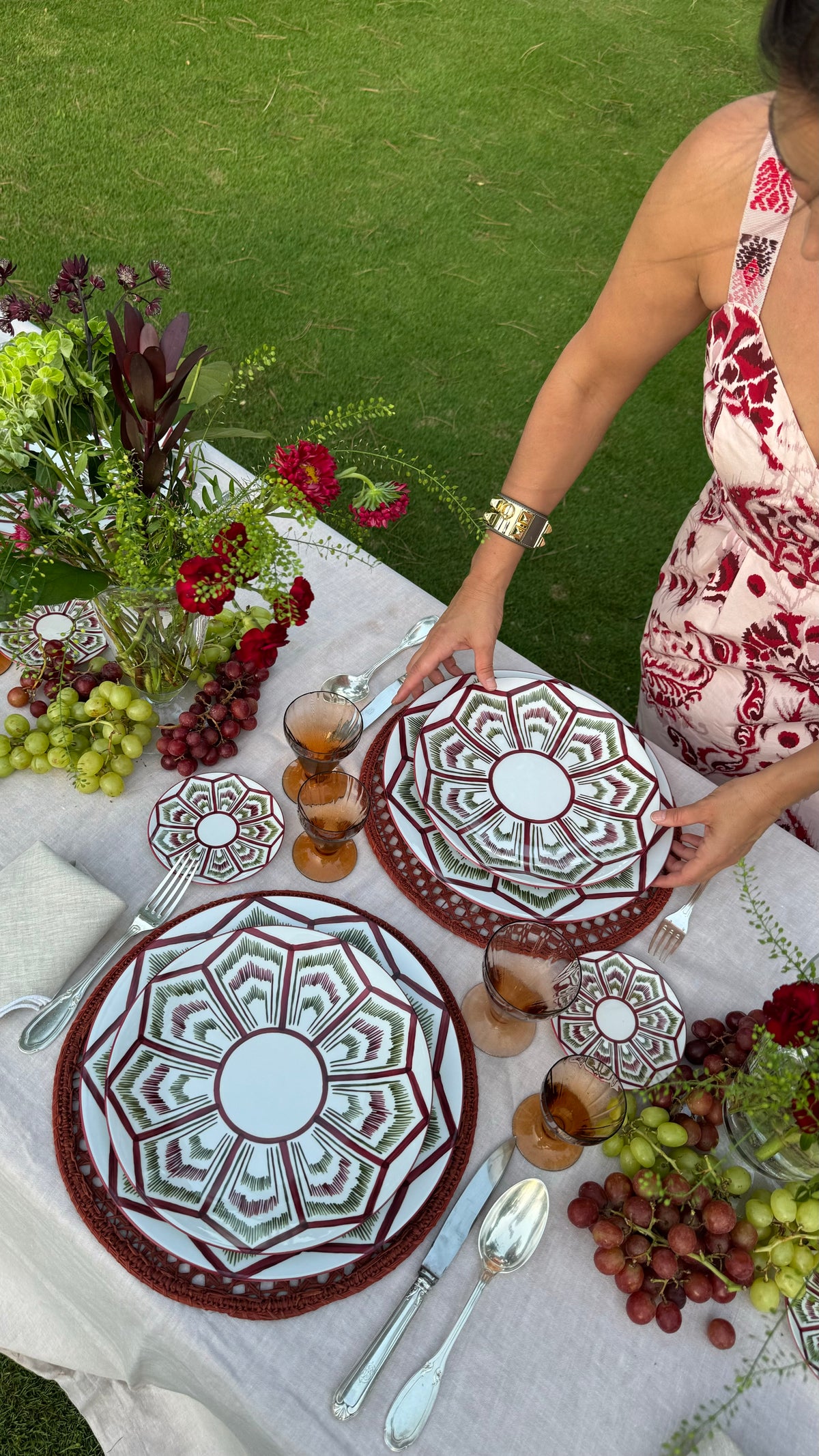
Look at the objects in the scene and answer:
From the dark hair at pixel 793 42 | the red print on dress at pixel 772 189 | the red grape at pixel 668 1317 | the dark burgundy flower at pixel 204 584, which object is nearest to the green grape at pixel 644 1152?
the red grape at pixel 668 1317

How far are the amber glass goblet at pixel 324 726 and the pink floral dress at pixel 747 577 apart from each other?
59 cm

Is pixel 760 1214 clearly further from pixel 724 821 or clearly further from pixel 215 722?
pixel 215 722

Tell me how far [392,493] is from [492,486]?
1.88 metres

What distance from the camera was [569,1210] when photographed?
793 mm

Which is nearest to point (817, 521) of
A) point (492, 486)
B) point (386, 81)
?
point (492, 486)

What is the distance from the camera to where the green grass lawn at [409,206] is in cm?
270

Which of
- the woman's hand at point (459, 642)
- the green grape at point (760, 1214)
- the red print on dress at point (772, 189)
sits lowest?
the green grape at point (760, 1214)

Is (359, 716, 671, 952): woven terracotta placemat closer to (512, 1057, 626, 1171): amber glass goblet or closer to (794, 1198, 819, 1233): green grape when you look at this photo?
(512, 1057, 626, 1171): amber glass goblet

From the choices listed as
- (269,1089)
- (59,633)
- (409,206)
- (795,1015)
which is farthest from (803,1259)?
(409,206)

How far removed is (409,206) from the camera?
3311 millimetres

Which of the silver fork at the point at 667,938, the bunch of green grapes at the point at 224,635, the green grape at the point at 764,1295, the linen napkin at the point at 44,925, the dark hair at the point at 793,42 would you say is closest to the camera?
the dark hair at the point at 793,42

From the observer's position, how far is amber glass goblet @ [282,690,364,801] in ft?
3.33

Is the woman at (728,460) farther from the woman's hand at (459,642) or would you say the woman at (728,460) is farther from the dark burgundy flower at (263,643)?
the dark burgundy flower at (263,643)

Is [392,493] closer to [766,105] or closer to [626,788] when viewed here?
[626,788]
